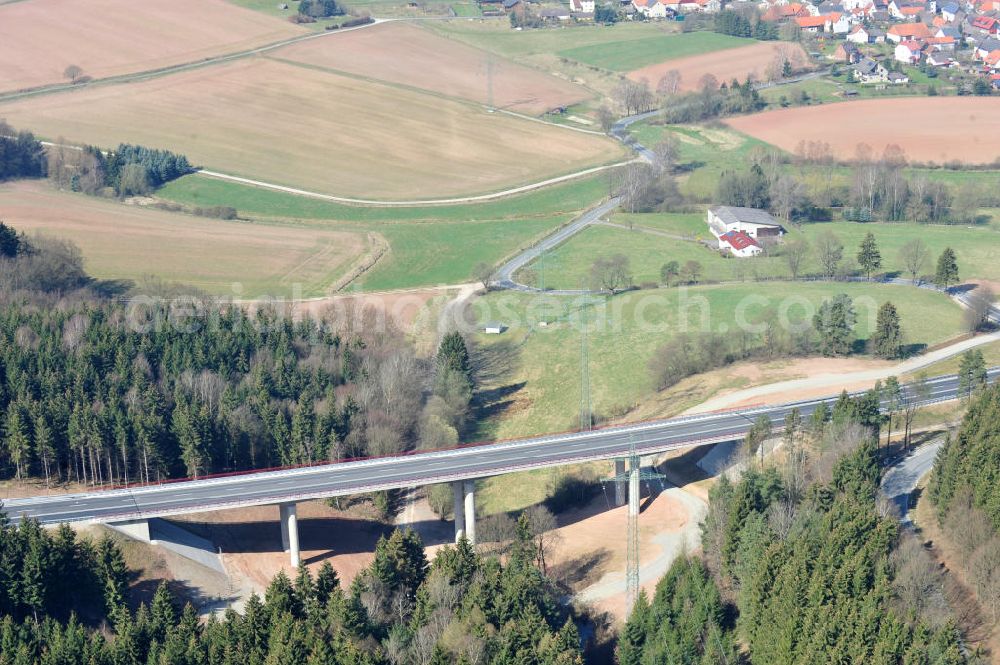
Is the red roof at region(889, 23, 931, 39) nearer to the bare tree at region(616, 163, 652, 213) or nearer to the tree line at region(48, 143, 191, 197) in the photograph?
the bare tree at region(616, 163, 652, 213)

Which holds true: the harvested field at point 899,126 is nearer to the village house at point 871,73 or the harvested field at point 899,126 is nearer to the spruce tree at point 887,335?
the village house at point 871,73

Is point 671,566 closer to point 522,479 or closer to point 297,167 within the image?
point 522,479

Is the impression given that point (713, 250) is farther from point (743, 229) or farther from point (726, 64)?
point (726, 64)

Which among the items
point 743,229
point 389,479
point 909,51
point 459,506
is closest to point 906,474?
point 459,506

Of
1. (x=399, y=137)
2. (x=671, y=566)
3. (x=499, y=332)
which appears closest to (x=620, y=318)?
(x=499, y=332)

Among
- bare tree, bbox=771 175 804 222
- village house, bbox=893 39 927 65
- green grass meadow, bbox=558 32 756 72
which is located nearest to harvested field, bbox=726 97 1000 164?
bare tree, bbox=771 175 804 222
